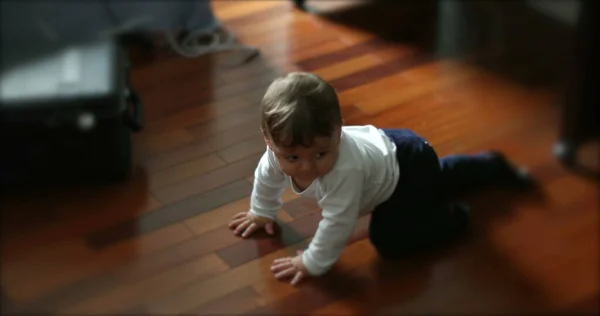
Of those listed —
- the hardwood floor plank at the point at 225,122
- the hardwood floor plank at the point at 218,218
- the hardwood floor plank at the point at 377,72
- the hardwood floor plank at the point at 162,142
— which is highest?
the hardwood floor plank at the point at 377,72

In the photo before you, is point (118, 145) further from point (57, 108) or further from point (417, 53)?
point (417, 53)

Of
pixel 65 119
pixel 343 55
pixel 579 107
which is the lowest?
pixel 343 55

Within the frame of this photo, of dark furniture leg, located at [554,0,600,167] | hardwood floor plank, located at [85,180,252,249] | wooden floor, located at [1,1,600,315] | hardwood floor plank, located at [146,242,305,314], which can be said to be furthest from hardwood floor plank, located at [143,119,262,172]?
dark furniture leg, located at [554,0,600,167]

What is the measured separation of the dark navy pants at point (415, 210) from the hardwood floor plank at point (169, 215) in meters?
0.29

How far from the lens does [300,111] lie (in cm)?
133

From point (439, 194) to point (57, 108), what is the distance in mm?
682

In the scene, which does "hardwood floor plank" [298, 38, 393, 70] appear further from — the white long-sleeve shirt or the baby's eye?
the baby's eye

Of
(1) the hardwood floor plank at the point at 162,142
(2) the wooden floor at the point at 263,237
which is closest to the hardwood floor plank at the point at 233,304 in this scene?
(2) the wooden floor at the point at 263,237

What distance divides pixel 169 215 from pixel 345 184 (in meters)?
0.39

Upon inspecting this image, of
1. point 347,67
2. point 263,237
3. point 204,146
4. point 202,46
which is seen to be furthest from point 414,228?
point 202,46

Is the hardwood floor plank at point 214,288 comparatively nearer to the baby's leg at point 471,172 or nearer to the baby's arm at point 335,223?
the baby's arm at point 335,223

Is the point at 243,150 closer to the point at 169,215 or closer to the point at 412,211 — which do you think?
the point at 169,215

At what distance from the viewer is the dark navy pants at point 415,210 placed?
59.4 inches

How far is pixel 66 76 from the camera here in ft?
5.44
